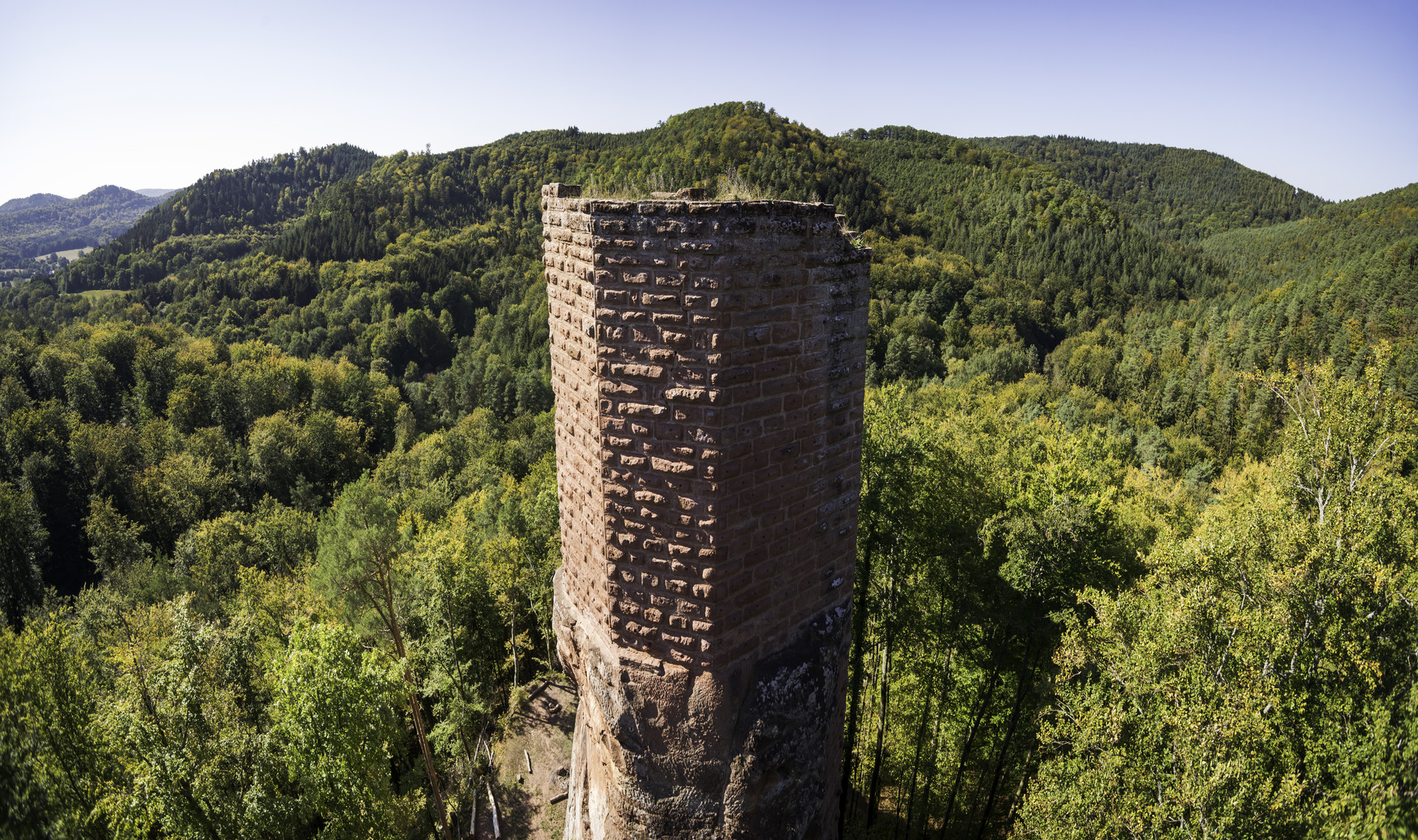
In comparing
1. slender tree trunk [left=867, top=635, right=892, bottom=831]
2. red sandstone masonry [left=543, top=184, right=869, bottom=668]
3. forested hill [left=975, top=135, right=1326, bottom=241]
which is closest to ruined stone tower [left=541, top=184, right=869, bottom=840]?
red sandstone masonry [left=543, top=184, right=869, bottom=668]

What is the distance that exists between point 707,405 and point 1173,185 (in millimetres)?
204470

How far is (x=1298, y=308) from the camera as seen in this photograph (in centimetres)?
5406

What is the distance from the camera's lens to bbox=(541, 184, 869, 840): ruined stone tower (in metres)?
3.70

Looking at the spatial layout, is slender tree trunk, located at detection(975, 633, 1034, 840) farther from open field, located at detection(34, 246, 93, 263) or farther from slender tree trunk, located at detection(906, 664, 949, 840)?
open field, located at detection(34, 246, 93, 263)

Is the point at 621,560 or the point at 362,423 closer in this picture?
the point at 621,560

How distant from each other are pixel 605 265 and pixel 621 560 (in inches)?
72.3

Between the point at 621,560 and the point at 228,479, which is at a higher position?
the point at 621,560

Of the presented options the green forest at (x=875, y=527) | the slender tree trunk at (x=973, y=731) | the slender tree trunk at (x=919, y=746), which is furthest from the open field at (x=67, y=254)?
the slender tree trunk at (x=973, y=731)

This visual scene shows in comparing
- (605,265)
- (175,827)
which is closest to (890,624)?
(605,265)

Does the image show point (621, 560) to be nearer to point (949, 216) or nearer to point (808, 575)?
point (808, 575)

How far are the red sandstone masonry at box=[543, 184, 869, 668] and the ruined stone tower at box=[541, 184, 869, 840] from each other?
0.01m

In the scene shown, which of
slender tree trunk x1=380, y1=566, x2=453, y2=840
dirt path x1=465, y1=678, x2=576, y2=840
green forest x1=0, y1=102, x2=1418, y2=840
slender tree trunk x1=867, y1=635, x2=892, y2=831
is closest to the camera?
green forest x1=0, y1=102, x2=1418, y2=840

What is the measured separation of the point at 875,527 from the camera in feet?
39.8

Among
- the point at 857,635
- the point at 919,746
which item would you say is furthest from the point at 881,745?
the point at 857,635
